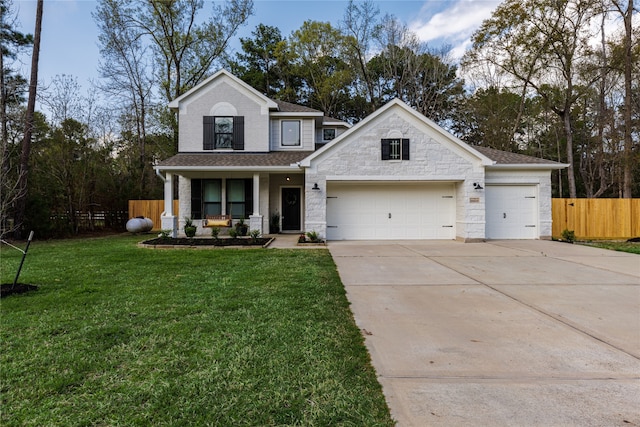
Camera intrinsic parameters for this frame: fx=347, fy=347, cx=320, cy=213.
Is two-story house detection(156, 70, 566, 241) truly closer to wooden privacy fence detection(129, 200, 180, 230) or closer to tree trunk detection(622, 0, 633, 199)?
wooden privacy fence detection(129, 200, 180, 230)

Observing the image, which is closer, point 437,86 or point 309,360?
point 309,360

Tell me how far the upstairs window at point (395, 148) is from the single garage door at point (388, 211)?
46.9 inches

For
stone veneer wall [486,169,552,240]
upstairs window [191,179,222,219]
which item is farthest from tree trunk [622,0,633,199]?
upstairs window [191,179,222,219]

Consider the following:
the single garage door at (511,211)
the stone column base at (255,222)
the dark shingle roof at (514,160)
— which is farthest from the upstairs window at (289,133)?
the single garage door at (511,211)

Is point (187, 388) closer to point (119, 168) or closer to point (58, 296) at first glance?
point (58, 296)

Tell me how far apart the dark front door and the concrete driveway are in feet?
27.0

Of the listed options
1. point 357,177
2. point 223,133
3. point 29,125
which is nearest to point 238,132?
point 223,133

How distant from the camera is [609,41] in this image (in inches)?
739

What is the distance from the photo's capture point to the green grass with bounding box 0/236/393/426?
2197 mm

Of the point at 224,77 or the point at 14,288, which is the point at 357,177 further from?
the point at 14,288

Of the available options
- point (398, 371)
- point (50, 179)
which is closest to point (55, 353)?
point (398, 371)

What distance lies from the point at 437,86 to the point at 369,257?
20864mm

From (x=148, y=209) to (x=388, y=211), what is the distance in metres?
12.8

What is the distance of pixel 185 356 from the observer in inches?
116
